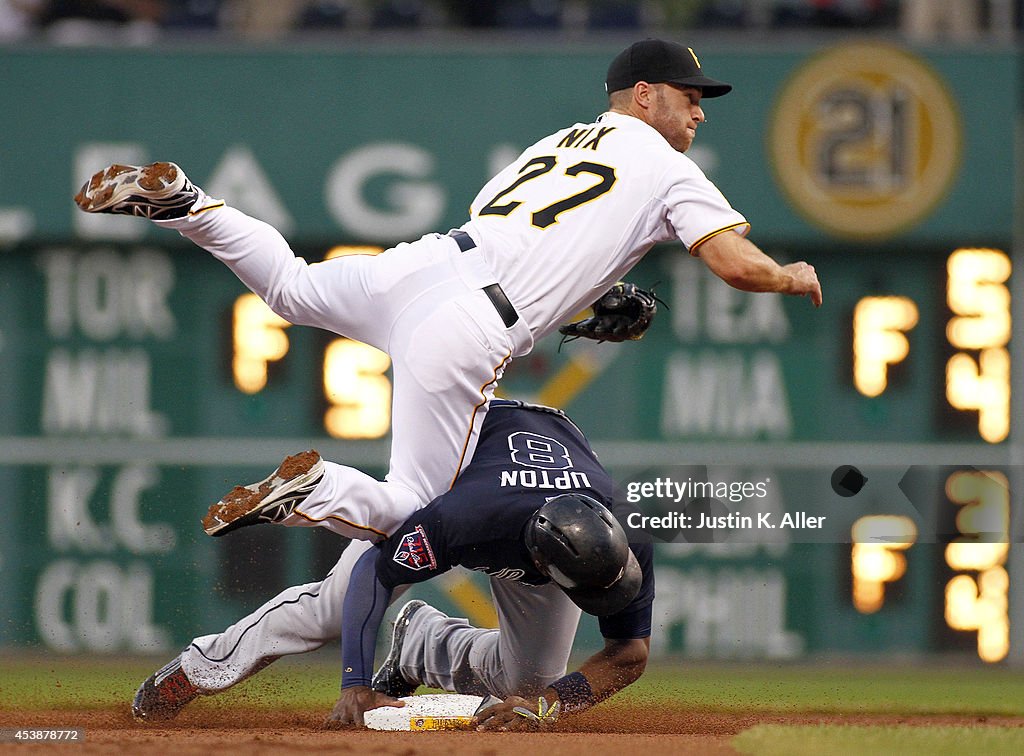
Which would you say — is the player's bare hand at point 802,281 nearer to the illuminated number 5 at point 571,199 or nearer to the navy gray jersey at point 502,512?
the illuminated number 5 at point 571,199

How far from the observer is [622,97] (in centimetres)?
523

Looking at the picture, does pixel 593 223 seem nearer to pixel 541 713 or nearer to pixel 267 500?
pixel 267 500

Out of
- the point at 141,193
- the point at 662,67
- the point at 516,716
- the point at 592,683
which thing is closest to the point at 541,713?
the point at 516,716

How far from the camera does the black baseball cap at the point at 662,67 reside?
5125 millimetres

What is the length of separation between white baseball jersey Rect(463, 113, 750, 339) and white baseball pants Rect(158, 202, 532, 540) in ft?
0.29

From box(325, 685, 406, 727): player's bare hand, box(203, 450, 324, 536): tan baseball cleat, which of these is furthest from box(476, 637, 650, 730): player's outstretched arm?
box(203, 450, 324, 536): tan baseball cleat

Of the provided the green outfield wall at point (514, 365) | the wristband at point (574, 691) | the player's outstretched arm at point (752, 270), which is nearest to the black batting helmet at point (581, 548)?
the wristband at point (574, 691)

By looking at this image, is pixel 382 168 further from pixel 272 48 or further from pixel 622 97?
pixel 622 97

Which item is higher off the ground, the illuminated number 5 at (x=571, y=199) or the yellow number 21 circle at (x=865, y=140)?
the yellow number 21 circle at (x=865, y=140)

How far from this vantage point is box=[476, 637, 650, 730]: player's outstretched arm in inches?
186

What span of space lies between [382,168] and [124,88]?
3.90ft

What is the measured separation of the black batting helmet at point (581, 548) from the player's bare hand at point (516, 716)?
1.21ft

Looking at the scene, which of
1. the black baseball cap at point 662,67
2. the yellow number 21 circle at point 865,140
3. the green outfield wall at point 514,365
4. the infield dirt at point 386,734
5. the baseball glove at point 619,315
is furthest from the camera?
the green outfield wall at point 514,365

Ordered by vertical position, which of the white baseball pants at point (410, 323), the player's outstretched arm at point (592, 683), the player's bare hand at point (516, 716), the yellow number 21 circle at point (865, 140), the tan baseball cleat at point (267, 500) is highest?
the yellow number 21 circle at point (865, 140)
